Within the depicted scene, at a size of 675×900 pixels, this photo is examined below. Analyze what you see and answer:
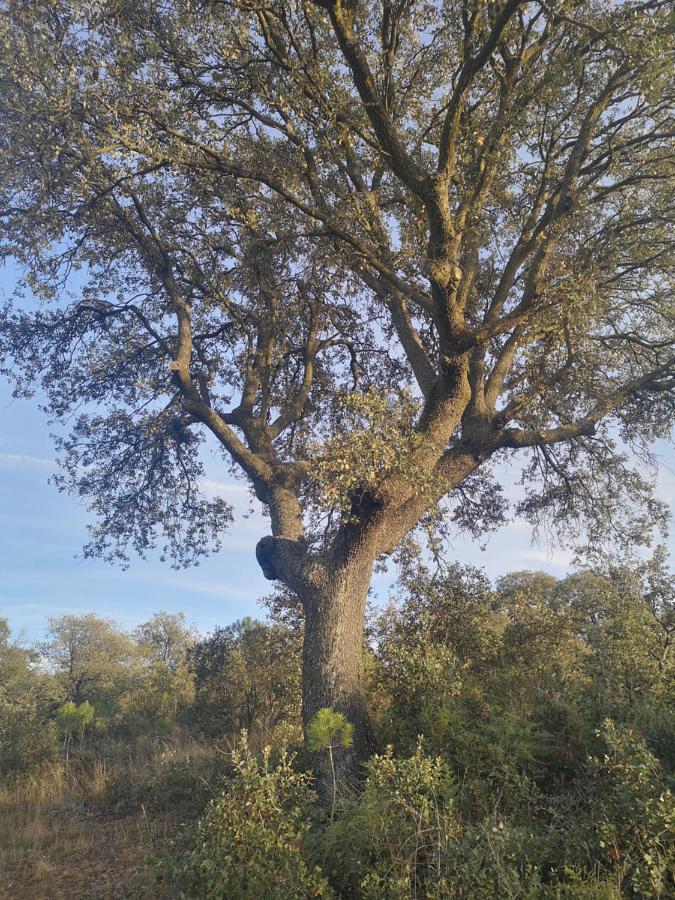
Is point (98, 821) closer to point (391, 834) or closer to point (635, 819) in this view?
point (391, 834)

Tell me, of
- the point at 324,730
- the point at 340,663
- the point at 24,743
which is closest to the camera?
the point at 324,730

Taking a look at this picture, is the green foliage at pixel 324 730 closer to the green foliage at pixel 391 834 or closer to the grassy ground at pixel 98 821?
the green foliage at pixel 391 834

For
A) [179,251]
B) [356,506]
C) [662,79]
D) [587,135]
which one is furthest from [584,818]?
[179,251]

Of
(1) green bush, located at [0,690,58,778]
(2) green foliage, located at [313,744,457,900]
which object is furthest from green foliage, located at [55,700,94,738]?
(2) green foliage, located at [313,744,457,900]

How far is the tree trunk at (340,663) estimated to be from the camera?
6.14m

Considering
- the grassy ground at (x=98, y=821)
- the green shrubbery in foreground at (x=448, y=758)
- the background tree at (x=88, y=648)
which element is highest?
the background tree at (x=88, y=648)

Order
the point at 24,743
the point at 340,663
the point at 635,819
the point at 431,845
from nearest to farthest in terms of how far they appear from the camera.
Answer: the point at 635,819 → the point at 431,845 → the point at 340,663 → the point at 24,743

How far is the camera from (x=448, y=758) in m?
4.87

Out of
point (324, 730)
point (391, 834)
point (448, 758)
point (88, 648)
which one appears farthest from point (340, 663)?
point (88, 648)

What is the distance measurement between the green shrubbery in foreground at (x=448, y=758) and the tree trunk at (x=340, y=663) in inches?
10.2

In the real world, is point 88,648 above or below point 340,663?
above

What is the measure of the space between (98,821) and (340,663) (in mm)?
3683

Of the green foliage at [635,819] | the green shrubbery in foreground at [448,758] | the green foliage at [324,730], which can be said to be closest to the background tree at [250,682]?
the green shrubbery in foreground at [448,758]

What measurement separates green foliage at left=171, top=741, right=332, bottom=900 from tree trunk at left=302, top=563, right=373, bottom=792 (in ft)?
7.57
